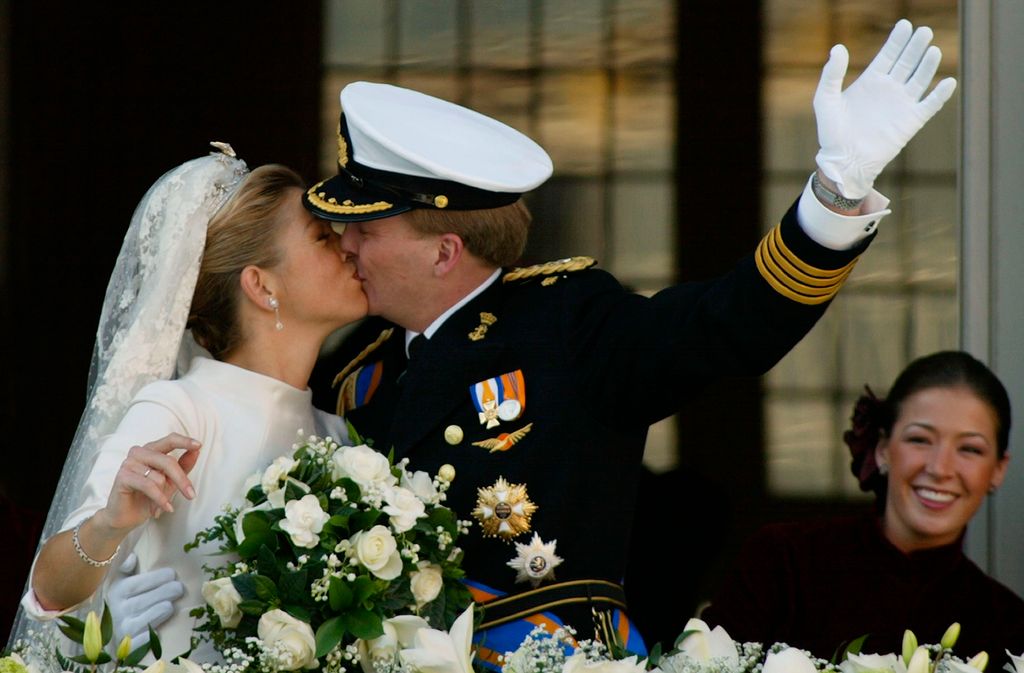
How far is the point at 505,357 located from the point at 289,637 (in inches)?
25.1

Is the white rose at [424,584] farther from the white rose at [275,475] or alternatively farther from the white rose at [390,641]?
the white rose at [275,475]

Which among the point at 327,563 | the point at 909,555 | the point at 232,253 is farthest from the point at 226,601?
the point at 909,555

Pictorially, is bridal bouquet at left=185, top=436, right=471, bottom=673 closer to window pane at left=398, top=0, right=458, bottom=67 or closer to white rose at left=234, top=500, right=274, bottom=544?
white rose at left=234, top=500, right=274, bottom=544

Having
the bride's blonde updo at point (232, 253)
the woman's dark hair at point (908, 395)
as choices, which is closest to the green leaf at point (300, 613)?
the bride's blonde updo at point (232, 253)

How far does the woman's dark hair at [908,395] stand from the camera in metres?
3.17

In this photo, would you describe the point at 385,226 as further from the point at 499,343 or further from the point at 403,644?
the point at 403,644

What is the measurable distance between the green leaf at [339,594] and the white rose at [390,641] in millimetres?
56

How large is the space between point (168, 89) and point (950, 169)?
5.84 feet

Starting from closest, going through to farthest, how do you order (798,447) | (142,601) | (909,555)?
(142,601) → (909,555) → (798,447)

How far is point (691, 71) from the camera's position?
3572 mm

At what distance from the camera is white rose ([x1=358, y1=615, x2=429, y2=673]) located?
84.5 inches

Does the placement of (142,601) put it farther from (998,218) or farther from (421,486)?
(998,218)

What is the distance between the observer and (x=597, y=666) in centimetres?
202

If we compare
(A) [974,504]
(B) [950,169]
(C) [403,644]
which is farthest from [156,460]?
(B) [950,169]
